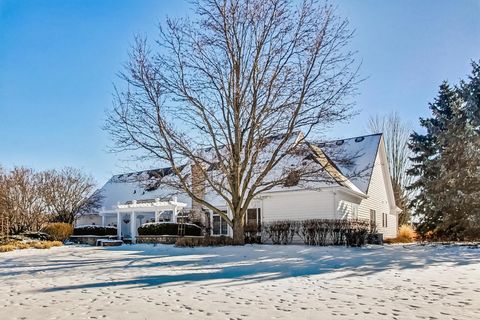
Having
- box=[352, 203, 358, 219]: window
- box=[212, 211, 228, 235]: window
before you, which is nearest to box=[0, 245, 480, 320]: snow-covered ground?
box=[352, 203, 358, 219]: window

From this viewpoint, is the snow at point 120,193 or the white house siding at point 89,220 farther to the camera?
the white house siding at point 89,220

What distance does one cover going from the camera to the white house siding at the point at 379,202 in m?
24.8

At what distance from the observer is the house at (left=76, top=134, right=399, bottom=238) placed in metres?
18.2

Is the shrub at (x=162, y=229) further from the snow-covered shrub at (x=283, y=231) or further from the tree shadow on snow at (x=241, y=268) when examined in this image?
the tree shadow on snow at (x=241, y=268)

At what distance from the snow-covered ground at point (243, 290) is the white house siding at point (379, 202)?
567 inches

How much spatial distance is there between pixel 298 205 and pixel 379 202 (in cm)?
851

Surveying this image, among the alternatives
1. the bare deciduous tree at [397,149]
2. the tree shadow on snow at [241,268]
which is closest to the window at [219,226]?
the tree shadow on snow at [241,268]

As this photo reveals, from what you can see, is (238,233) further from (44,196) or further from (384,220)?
(44,196)

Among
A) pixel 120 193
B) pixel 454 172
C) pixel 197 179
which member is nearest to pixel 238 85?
pixel 197 179

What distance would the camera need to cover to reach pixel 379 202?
2689 cm

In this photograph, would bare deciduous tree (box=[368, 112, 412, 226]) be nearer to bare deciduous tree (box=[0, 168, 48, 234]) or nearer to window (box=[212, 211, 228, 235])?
window (box=[212, 211, 228, 235])

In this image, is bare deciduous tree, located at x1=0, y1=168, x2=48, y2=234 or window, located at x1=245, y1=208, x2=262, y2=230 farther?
bare deciduous tree, located at x1=0, y1=168, x2=48, y2=234

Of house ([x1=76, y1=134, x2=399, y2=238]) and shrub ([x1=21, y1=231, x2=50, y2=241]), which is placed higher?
house ([x1=76, y1=134, x2=399, y2=238])

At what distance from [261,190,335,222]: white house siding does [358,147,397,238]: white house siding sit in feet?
13.6
